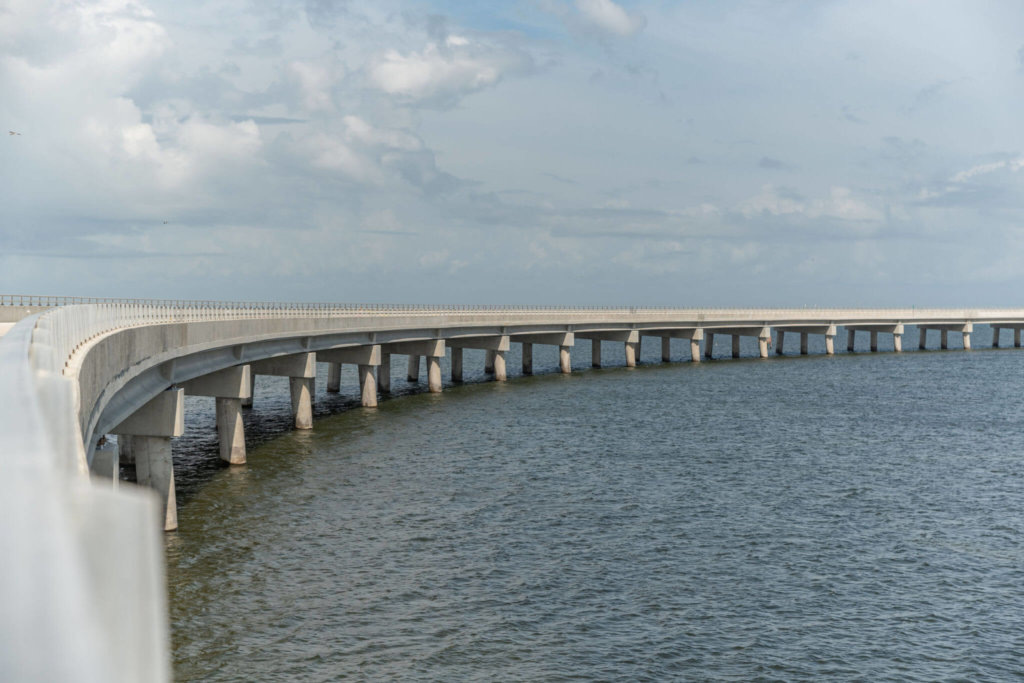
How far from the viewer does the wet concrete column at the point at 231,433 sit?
39.5 meters

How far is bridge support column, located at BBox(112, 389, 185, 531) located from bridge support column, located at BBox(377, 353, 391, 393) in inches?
1690

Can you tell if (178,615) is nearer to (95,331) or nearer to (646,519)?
(95,331)

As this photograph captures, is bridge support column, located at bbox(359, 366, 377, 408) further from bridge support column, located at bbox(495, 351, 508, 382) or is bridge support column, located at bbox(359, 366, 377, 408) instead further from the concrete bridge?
bridge support column, located at bbox(495, 351, 508, 382)

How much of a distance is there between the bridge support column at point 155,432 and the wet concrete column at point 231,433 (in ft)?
30.3

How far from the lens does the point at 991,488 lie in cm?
Answer: 3628

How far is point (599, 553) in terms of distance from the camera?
26031 millimetres

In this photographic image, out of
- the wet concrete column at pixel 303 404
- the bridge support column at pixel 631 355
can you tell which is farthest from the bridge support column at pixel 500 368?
the wet concrete column at pixel 303 404

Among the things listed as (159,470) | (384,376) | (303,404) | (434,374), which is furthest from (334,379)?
(159,470)

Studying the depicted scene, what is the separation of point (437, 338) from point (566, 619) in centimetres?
5272

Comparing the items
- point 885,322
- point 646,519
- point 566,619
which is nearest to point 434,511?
point 646,519

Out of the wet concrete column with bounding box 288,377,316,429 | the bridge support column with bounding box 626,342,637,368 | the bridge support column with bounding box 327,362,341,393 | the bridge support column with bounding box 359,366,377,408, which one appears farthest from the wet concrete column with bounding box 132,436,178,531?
the bridge support column with bounding box 626,342,637,368

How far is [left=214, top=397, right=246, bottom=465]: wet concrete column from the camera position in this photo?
130ft

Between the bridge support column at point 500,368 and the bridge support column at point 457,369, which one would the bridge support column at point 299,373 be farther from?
the bridge support column at point 500,368

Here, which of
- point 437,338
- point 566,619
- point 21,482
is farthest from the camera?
point 437,338
